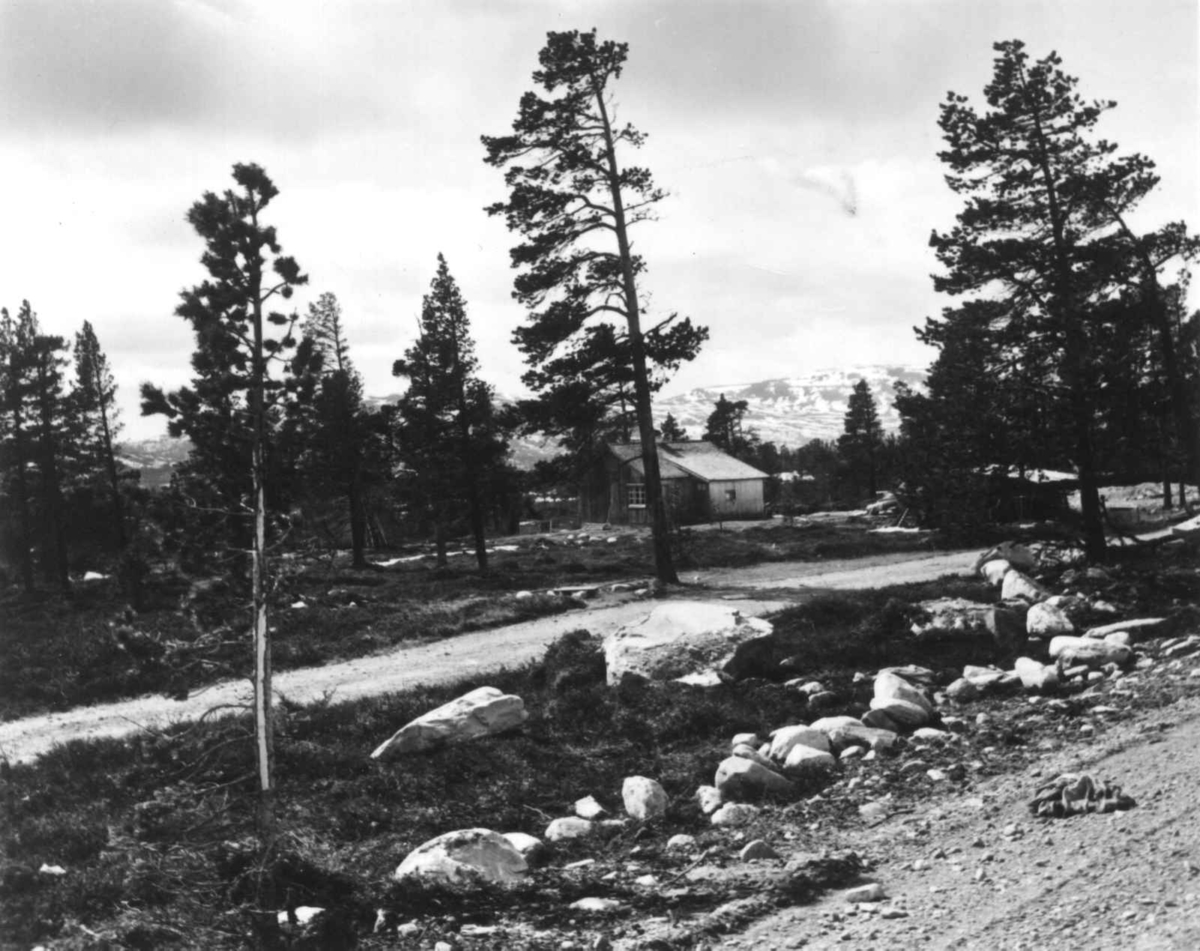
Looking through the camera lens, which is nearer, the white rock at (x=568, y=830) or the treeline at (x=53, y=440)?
the white rock at (x=568, y=830)

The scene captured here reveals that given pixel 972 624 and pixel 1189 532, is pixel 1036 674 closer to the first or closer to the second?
pixel 972 624

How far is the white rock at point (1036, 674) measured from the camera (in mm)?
11234

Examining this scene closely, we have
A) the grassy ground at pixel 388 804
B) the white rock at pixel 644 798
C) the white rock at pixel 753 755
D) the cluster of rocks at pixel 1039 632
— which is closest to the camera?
the grassy ground at pixel 388 804

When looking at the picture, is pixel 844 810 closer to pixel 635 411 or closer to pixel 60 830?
pixel 60 830

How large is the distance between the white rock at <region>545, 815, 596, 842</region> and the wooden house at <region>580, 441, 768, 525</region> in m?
44.8

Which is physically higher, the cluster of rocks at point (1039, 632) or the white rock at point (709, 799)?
the cluster of rocks at point (1039, 632)

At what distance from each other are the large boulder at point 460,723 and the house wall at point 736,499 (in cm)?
4504

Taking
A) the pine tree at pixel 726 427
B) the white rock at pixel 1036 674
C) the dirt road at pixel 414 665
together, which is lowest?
the white rock at pixel 1036 674

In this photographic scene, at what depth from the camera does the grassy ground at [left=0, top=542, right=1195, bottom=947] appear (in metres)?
6.55

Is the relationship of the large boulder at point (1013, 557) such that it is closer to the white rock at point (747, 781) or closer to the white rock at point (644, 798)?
the white rock at point (747, 781)

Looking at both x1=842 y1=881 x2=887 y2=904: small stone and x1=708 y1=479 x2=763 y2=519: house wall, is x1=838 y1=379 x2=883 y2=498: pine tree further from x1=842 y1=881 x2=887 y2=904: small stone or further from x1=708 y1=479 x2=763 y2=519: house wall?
x1=842 y1=881 x2=887 y2=904: small stone

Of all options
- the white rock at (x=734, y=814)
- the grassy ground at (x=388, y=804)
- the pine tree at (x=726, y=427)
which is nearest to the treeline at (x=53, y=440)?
the grassy ground at (x=388, y=804)

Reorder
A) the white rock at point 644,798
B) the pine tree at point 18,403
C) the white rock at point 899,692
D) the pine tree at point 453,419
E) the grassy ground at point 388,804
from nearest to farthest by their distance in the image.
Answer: the grassy ground at point 388,804, the white rock at point 644,798, the white rock at point 899,692, the pine tree at point 453,419, the pine tree at point 18,403

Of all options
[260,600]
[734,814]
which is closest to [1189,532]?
[734,814]
